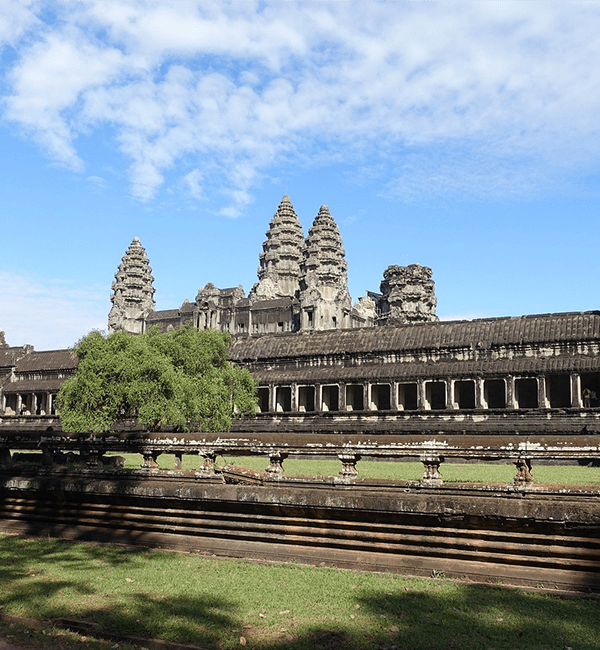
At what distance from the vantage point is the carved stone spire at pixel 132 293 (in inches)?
5017

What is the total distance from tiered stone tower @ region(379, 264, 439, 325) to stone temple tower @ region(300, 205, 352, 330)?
919cm

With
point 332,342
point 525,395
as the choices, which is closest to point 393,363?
point 332,342

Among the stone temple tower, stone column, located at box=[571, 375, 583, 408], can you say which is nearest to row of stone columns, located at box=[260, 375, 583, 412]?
stone column, located at box=[571, 375, 583, 408]

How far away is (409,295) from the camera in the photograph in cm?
A: 9006

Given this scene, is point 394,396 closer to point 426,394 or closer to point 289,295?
point 426,394

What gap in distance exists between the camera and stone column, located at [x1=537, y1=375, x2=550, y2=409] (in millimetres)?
40594

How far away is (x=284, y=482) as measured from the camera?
426 inches

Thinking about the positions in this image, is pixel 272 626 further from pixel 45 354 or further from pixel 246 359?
pixel 45 354

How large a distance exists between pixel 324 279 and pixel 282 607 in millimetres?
94542

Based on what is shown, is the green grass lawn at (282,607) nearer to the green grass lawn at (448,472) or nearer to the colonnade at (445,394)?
the green grass lawn at (448,472)

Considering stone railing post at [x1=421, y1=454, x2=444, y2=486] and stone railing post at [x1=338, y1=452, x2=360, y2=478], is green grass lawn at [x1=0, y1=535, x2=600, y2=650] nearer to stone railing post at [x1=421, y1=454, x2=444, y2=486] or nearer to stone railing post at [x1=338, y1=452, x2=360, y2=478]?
stone railing post at [x1=421, y1=454, x2=444, y2=486]

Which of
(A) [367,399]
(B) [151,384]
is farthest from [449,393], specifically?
(B) [151,384]

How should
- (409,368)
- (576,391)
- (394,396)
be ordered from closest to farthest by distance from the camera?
(576,391) → (394,396) → (409,368)

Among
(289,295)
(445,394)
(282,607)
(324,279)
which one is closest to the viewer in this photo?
(282,607)
